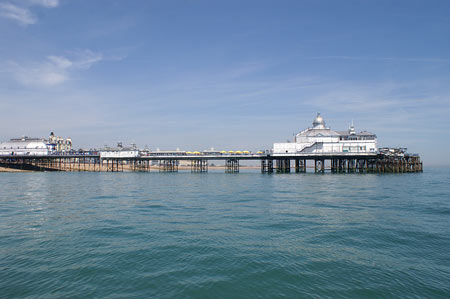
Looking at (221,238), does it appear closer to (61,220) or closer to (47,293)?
(47,293)

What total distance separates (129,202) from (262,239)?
712 inches

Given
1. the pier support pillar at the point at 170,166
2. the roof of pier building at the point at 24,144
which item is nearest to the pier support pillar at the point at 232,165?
the pier support pillar at the point at 170,166

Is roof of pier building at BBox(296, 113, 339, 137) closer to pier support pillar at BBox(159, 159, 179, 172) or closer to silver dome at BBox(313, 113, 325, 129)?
silver dome at BBox(313, 113, 325, 129)

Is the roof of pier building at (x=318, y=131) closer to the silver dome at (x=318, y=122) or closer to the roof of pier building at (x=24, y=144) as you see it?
the silver dome at (x=318, y=122)

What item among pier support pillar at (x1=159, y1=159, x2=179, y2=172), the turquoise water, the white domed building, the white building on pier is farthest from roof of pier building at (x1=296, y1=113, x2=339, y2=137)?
the white building on pier

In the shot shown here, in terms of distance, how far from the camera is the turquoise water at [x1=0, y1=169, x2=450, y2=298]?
10.5 metres

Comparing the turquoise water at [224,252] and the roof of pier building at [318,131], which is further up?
the roof of pier building at [318,131]

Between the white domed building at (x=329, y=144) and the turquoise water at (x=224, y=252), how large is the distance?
5997 centimetres

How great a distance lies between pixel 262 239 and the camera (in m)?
16.2

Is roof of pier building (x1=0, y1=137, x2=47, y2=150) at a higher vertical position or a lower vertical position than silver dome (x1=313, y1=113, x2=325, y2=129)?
lower

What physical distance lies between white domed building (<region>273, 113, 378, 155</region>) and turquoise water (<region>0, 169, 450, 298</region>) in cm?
5997

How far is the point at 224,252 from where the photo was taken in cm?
1399

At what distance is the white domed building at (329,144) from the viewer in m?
82.8

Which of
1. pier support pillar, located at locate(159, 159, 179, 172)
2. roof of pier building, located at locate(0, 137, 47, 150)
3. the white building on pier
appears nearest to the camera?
pier support pillar, located at locate(159, 159, 179, 172)
